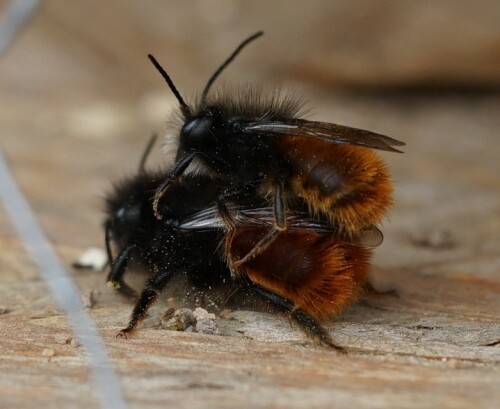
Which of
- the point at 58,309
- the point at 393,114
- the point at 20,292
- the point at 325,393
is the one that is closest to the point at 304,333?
the point at 325,393

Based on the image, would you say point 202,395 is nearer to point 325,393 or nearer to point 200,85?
point 325,393

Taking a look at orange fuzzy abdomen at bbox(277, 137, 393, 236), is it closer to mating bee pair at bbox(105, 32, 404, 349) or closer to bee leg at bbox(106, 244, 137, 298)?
mating bee pair at bbox(105, 32, 404, 349)

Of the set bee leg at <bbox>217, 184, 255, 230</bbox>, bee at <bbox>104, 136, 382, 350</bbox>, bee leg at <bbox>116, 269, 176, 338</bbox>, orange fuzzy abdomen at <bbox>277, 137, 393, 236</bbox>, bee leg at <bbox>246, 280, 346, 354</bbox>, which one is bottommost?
bee leg at <bbox>116, 269, 176, 338</bbox>

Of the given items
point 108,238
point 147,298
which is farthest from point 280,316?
point 108,238

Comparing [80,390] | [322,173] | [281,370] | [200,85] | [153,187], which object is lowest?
[80,390]

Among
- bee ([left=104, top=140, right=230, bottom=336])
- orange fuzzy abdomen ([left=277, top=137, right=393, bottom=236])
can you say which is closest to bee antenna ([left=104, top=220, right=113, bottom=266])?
bee ([left=104, top=140, right=230, bottom=336])

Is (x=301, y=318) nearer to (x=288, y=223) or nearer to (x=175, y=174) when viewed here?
(x=288, y=223)

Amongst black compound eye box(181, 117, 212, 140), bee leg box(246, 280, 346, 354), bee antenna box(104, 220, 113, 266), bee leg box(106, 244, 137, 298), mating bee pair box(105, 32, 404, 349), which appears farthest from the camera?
bee antenna box(104, 220, 113, 266)
